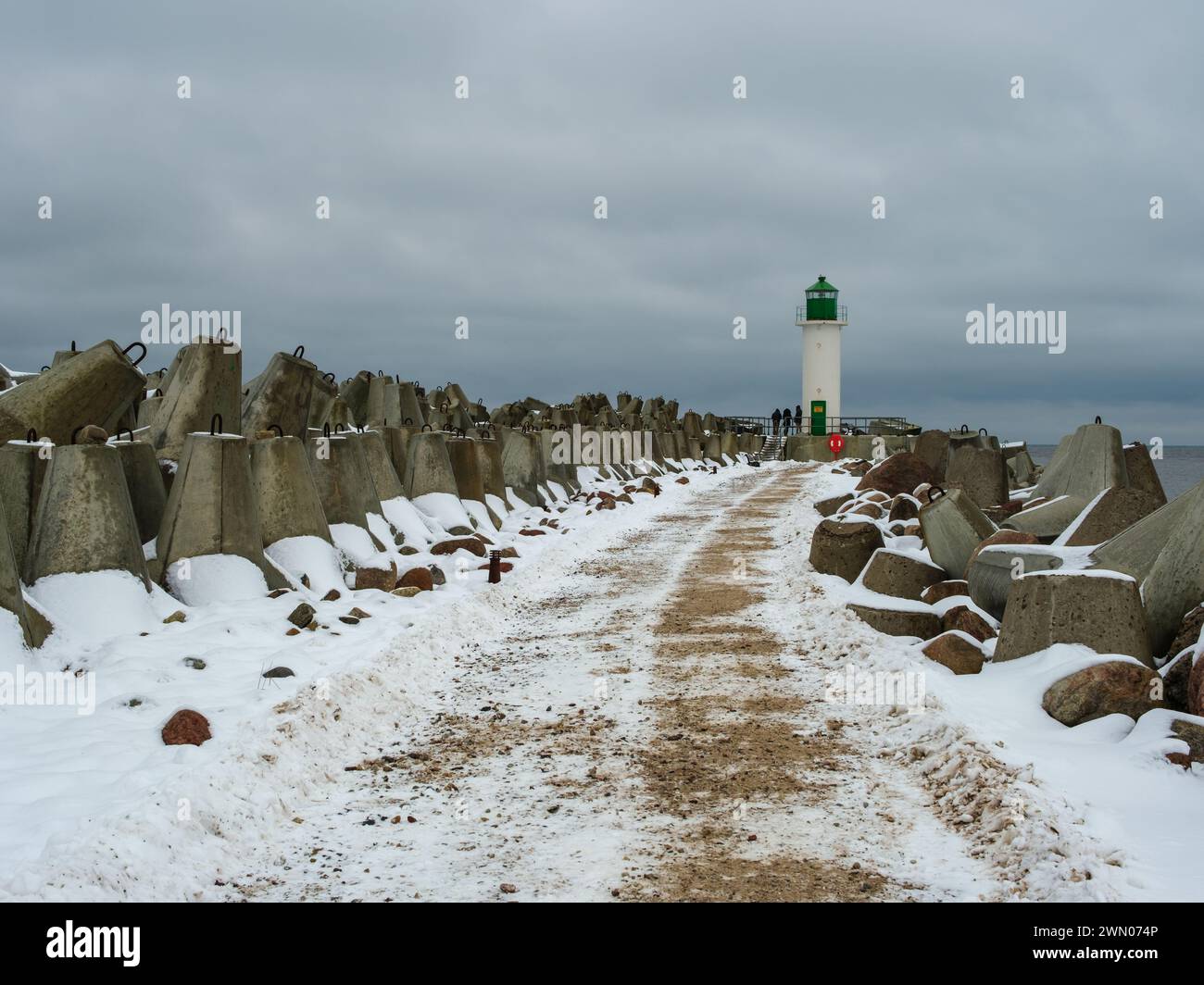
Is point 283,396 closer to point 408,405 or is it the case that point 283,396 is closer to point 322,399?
point 322,399

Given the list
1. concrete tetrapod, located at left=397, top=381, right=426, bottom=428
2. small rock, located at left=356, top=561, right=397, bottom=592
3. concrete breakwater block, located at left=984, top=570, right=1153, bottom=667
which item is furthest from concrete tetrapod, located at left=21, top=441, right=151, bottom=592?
concrete tetrapod, located at left=397, top=381, right=426, bottom=428

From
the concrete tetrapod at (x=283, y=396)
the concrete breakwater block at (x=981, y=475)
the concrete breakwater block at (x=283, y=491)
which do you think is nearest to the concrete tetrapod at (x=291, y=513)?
the concrete breakwater block at (x=283, y=491)

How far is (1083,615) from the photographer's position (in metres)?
7.59

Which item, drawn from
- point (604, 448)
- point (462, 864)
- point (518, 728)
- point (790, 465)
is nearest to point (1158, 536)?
point (518, 728)

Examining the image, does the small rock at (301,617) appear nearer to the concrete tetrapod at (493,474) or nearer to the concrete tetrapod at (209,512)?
the concrete tetrapod at (209,512)

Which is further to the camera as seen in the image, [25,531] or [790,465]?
[790,465]

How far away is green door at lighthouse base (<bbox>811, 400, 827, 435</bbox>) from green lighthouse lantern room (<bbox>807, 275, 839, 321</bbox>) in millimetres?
4535

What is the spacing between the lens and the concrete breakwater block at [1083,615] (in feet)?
24.6

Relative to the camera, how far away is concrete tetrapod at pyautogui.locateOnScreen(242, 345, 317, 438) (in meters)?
13.2

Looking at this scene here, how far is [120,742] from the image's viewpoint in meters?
6.39

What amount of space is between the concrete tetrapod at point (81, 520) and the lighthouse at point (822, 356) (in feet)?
167

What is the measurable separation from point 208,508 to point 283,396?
377 centimetres

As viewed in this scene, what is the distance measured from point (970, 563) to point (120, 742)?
7488mm
